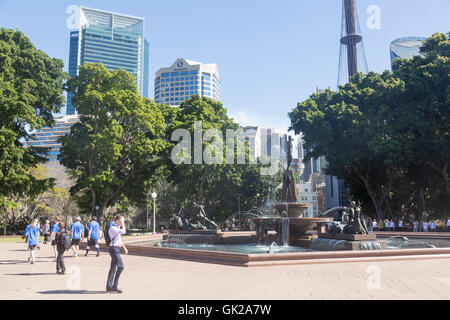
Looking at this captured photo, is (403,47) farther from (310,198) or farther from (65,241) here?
(65,241)

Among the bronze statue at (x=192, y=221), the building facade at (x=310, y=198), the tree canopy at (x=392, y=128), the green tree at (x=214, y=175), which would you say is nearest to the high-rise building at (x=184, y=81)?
the building facade at (x=310, y=198)

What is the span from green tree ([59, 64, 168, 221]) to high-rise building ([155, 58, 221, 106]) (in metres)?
131

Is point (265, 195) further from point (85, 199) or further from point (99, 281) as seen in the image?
point (99, 281)

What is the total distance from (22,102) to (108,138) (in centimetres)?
698

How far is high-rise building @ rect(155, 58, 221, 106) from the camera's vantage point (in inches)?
6565

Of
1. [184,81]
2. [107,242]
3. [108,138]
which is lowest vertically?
[107,242]

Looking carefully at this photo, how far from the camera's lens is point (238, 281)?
8.77m

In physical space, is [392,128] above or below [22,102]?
below

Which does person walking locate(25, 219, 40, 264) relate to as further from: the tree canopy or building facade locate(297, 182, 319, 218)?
building facade locate(297, 182, 319, 218)

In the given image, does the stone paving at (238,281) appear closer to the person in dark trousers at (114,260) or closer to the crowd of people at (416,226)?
the person in dark trousers at (114,260)

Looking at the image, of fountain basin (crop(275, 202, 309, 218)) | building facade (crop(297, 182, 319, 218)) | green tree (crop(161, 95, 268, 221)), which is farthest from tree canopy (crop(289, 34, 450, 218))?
building facade (crop(297, 182, 319, 218))

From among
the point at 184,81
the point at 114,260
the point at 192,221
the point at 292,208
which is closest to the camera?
the point at 114,260

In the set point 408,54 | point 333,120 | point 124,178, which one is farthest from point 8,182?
point 408,54

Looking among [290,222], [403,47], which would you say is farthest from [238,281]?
[403,47]
